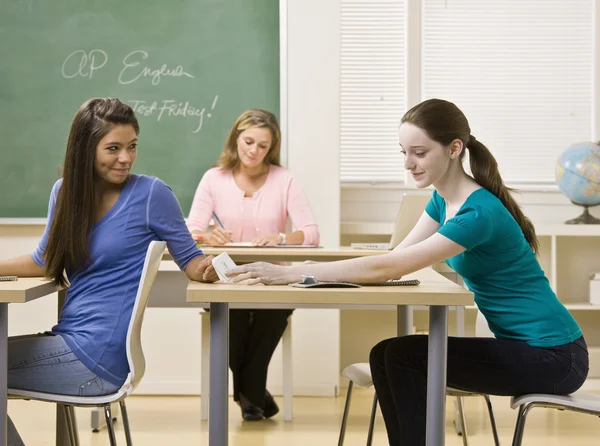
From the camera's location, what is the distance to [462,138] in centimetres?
221

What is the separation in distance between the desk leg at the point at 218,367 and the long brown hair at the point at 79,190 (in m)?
0.47

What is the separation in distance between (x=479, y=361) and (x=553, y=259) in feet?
8.29

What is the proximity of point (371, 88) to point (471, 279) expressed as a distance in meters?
2.73

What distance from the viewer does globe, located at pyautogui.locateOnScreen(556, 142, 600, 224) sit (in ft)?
14.3

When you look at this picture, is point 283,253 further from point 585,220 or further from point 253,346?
point 585,220

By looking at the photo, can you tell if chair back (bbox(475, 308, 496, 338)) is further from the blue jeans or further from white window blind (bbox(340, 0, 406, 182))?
white window blind (bbox(340, 0, 406, 182))

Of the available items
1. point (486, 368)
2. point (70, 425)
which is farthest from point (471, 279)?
point (70, 425)

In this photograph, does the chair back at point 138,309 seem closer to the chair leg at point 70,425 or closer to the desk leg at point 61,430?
the chair leg at point 70,425

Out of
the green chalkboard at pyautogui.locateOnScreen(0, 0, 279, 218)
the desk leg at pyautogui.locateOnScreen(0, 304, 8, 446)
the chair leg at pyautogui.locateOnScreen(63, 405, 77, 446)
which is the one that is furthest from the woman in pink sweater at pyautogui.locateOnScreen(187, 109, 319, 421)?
the desk leg at pyautogui.locateOnScreen(0, 304, 8, 446)

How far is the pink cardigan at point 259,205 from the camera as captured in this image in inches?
153

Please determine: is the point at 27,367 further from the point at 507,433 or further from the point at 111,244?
the point at 507,433

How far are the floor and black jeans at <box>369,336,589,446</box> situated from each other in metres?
1.29

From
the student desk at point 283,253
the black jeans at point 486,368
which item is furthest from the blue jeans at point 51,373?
the student desk at point 283,253

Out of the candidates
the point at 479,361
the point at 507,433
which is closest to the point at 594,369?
the point at 507,433
